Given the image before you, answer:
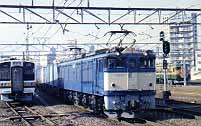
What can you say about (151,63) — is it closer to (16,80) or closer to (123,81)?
(123,81)

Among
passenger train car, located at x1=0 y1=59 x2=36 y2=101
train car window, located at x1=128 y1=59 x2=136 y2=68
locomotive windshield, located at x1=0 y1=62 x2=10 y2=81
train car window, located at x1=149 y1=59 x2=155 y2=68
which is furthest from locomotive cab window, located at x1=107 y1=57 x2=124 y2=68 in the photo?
locomotive windshield, located at x1=0 y1=62 x2=10 y2=81

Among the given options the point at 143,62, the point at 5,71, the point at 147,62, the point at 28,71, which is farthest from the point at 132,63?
the point at 5,71

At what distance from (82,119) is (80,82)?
17.5ft

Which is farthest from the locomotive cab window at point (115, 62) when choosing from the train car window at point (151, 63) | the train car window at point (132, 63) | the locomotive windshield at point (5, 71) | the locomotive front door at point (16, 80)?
the locomotive windshield at point (5, 71)

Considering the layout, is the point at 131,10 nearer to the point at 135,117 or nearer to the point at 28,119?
the point at 135,117

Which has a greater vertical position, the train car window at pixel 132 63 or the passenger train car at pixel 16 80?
the train car window at pixel 132 63

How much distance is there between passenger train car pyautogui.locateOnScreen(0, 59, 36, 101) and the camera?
24562 millimetres

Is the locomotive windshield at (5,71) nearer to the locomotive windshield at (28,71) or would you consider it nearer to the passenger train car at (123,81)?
the locomotive windshield at (28,71)

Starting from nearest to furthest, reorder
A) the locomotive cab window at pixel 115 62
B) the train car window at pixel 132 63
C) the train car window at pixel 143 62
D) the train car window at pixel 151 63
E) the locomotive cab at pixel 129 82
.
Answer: the locomotive cab at pixel 129 82, the locomotive cab window at pixel 115 62, the train car window at pixel 132 63, the train car window at pixel 143 62, the train car window at pixel 151 63

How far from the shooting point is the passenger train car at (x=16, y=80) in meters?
24.6

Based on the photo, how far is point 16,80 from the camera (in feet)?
81.8

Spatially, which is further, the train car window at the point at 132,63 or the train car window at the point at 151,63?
the train car window at the point at 151,63

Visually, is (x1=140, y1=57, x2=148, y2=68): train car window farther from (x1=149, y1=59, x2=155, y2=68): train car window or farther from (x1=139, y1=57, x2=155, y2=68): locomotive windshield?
(x1=149, y1=59, x2=155, y2=68): train car window

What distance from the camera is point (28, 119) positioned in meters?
18.1
